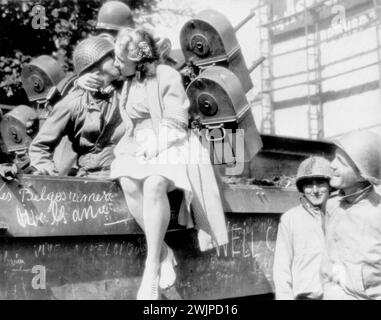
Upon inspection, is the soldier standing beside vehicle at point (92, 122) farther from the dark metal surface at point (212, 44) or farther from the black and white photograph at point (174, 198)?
the dark metal surface at point (212, 44)

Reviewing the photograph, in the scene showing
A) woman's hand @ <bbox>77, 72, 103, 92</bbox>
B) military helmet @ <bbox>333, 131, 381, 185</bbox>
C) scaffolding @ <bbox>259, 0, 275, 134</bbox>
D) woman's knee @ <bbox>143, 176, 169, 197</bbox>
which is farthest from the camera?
scaffolding @ <bbox>259, 0, 275, 134</bbox>

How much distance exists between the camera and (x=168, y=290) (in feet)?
12.0

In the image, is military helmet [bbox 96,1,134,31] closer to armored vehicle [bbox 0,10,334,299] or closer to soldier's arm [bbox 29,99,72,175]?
armored vehicle [bbox 0,10,334,299]

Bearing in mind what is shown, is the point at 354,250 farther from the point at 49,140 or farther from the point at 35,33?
the point at 35,33

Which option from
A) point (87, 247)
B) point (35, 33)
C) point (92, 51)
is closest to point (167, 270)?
point (87, 247)

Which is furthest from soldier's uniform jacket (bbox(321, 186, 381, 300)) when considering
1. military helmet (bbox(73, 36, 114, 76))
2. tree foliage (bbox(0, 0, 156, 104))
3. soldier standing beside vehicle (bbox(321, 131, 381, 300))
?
tree foliage (bbox(0, 0, 156, 104))

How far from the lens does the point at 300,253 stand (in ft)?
10.9

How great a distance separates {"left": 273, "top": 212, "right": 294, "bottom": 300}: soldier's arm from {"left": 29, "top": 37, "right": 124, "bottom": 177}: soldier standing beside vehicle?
1.31 m

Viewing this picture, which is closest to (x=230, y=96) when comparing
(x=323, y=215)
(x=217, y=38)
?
(x=217, y=38)

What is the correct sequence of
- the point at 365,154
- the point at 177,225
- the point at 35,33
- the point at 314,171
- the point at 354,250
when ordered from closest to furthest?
the point at 354,250, the point at 365,154, the point at 177,225, the point at 314,171, the point at 35,33

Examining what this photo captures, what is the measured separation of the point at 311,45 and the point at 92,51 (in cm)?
1179

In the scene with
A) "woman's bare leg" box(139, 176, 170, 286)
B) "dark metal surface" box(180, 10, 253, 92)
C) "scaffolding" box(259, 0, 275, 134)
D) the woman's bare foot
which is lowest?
the woman's bare foot

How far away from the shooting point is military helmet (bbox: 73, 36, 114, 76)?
4.37 metres
